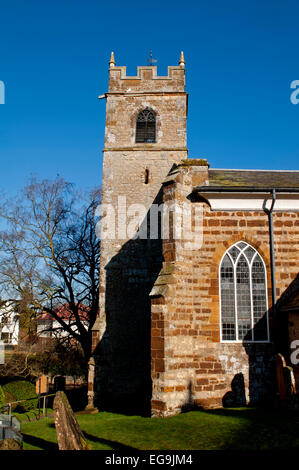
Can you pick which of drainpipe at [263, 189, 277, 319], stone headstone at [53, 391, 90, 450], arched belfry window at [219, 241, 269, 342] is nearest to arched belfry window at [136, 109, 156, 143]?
drainpipe at [263, 189, 277, 319]

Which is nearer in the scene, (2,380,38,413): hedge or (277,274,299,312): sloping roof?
(277,274,299,312): sloping roof

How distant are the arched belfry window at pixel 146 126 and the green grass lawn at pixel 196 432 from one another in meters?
13.9

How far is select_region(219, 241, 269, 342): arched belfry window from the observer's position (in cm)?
1285

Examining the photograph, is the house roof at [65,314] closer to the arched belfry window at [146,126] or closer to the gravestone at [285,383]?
the arched belfry window at [146,126]

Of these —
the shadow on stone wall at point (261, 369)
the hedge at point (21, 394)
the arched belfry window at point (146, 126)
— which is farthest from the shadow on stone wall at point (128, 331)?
the shadow on stone wall at point (261, 369)

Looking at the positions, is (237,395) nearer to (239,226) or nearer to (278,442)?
(278,442)

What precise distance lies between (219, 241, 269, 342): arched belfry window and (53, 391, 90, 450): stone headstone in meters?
6.94

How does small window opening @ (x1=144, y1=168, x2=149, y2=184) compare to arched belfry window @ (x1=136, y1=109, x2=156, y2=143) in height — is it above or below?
below

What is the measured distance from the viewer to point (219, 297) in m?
13.0

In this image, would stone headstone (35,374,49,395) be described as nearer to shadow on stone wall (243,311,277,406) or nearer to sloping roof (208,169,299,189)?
shadow on stone wall (243,311,277,406)

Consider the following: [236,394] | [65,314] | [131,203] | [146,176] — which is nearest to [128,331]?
[131,203]

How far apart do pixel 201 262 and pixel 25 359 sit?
43.9 ft

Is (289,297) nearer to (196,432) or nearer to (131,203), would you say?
(196,432)
